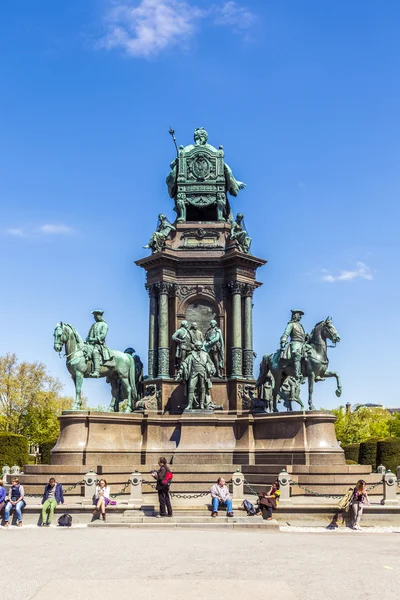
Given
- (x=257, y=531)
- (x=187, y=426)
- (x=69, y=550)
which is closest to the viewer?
(x=69, y=550)

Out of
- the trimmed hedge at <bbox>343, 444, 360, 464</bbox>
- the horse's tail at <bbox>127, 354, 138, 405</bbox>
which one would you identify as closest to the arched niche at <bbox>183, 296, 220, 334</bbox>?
the horse's tail at <bbox>127, 354, 138, 405</bbox>

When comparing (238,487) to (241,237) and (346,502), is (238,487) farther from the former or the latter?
(241,237)

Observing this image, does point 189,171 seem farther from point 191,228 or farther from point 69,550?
point 69,550

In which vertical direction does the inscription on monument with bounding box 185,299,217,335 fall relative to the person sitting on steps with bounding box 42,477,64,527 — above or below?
above

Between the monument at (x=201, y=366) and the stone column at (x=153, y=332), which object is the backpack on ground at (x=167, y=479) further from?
the stone column at (x=153, y=332)

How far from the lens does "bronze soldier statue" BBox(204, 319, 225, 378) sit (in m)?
30.0

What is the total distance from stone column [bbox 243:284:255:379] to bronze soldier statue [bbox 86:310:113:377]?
5.73 metres

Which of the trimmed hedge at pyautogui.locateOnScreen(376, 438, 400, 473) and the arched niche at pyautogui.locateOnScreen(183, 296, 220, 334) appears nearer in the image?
the arched niche at pyautogui.locateOnScreen(183, 296, 220, 334)

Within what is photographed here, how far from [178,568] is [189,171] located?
80.2 ft

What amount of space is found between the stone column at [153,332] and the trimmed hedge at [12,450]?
18.9 meters

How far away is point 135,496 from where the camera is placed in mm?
21156

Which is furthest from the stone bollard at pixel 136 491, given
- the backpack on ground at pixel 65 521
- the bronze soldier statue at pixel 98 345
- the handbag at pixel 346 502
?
the bronze soldier statue at pixel 98 345

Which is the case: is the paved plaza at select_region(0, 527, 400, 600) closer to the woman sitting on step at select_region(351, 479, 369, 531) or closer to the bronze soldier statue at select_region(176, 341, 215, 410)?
the woman sitting on step at select_region(351, 479, 369, 531)

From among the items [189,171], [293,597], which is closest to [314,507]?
[293,597]
